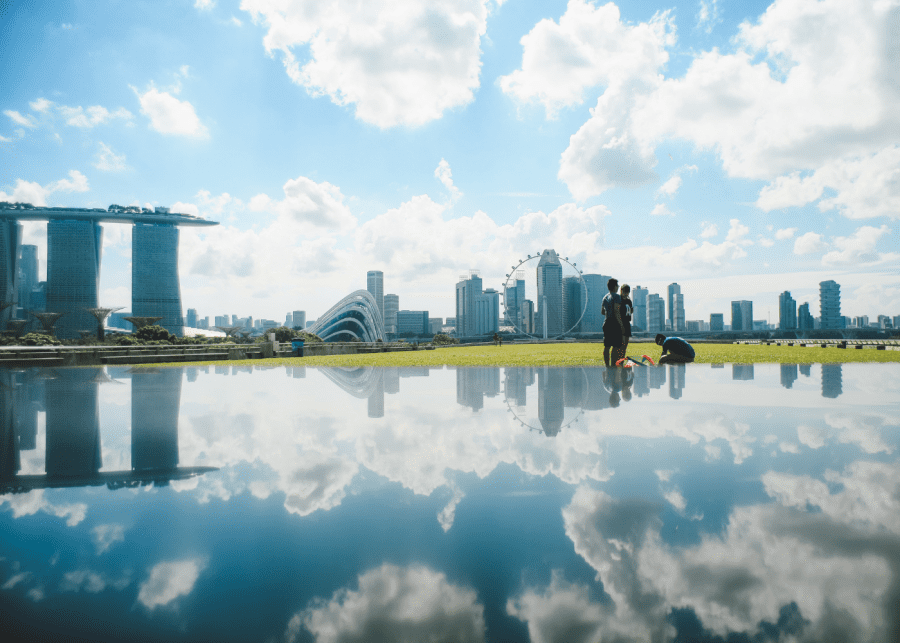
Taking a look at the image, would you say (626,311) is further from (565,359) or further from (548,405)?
(565,359)

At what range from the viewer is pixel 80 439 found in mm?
6234

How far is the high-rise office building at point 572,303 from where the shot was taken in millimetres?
116750

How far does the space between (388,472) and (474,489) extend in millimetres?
950

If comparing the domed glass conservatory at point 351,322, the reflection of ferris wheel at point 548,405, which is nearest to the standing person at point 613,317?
the reflection of ferris wheel at point 548,405

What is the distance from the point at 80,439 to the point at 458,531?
5818 mm

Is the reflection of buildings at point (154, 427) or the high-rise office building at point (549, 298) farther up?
the high-rise office building at point (549, 298)

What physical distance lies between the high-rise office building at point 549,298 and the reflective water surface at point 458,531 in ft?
337

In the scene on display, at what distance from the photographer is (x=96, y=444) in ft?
19.5

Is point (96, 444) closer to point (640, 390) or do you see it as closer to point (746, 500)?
point (746, 500)

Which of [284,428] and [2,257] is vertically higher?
[2,257]

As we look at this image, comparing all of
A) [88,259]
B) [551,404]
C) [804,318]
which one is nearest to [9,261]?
[88,259]

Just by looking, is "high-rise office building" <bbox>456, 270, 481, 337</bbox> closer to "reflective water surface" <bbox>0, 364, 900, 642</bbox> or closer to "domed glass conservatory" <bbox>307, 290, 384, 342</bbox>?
"domed glass conservatory" <bbox>307, 290, 384, 342</bbox>

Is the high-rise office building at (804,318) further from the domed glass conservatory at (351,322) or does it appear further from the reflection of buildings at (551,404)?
the reflection of buildings at (551,404)

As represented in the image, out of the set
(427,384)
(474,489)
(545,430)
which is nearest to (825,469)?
(545,430)
